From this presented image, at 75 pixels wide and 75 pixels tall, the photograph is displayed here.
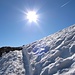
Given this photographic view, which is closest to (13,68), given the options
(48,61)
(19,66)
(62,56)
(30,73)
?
(19,66)

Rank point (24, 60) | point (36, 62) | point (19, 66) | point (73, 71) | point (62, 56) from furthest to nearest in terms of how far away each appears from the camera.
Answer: point (24, 60) → point (19, 66) → point (36, 62) → point (62, 56) → point (73, 71)

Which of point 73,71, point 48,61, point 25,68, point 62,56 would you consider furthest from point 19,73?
point 73,71

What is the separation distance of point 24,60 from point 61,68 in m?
5.36

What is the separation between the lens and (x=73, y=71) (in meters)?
6.96

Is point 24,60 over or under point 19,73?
over

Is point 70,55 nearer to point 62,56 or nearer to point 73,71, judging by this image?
point 62,56

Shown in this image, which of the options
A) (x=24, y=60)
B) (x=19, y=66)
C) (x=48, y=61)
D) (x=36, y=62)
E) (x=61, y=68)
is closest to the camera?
(x=61, y=68)

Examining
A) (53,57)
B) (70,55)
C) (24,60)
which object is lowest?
(70,55)

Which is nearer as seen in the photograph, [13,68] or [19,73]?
[19,73]

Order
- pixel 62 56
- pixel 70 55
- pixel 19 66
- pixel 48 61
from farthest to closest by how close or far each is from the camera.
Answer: pixel 19 66
pixel 48 61
pixel 62 56
pixel 70 55

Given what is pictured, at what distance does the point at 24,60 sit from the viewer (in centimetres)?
1303

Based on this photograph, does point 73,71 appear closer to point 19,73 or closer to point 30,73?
point 30,73

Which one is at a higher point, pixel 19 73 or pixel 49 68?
pixel 19 73

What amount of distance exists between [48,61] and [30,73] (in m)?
1.46
